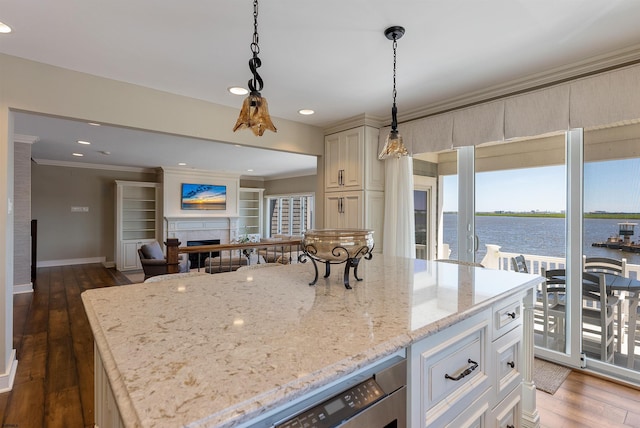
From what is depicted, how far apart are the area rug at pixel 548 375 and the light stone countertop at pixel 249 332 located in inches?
50.1

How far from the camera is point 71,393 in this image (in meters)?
2.36

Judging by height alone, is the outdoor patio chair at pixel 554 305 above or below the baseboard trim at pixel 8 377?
above

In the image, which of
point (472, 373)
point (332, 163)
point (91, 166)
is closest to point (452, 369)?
point (472, 373)

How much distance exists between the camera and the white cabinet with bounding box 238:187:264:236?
10008 millimetres

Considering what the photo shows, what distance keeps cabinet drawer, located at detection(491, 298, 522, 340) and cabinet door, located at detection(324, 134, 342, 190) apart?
262 centimetres

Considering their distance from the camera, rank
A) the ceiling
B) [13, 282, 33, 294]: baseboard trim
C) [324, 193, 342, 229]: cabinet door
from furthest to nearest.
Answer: [13, 282, 33, 294]: baseboard trim → [324, 193, 342, 229]: cabinet door → the ceiling

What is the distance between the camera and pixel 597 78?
229 centimetres

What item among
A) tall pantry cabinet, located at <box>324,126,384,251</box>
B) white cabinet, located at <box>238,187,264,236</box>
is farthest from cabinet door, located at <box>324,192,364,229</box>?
white cabinet, located at <box>238,187,264,236</box>

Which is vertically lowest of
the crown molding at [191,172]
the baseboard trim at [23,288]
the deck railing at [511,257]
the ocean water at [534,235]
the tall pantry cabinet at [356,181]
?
the baseboard trim at [23,288]

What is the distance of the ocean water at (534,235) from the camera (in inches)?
101

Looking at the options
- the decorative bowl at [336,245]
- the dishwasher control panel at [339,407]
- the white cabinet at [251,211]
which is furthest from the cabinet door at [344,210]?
the white cabinet at [251,211]

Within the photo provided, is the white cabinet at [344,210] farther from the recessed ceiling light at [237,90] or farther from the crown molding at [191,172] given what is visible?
the crown molding at [191,172]

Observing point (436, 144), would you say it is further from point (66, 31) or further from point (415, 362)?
point (66, 31)

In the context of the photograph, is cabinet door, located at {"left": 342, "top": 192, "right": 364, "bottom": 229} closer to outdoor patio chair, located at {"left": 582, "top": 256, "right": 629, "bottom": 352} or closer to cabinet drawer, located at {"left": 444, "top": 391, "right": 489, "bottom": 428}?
outdoor patio chair, located at {"left": 582, "top": 256, "right": 629, "bottom": 352}
